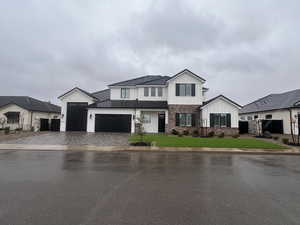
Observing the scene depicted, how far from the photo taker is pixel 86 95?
78.9 feet

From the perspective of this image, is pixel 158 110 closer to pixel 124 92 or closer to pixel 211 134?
pixel 124 92

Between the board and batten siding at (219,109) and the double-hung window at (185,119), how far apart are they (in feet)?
5.05

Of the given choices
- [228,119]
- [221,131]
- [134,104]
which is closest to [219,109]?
[228,119]

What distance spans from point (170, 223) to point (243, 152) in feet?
33.4

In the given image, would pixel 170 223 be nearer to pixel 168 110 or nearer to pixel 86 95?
pixel 168 110

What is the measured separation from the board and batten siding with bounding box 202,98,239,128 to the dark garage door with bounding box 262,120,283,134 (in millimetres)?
6411

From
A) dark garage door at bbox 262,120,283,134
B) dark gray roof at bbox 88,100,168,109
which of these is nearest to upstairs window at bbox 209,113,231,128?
dark gray roof at bbox 88,100,168,109

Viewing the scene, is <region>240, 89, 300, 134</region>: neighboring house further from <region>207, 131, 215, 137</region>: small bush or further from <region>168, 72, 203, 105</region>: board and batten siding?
<region>168, 72, 203, 105</region>: board and batten siding

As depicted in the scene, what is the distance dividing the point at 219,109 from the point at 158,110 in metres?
7.65

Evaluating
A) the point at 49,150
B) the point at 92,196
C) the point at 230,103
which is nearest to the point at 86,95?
the point at 49,150

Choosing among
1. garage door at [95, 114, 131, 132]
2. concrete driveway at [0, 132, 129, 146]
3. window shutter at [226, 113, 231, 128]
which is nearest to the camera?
concrete driveway at [0, 132, 129, 146]

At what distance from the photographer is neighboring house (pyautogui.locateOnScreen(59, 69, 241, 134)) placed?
20250 mm

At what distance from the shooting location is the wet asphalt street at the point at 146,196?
3294 mm

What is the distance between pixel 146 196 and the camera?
434cm
